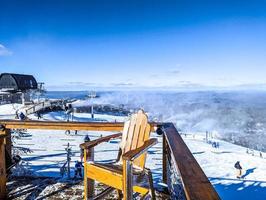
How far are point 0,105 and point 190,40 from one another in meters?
19.1

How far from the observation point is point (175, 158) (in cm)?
158

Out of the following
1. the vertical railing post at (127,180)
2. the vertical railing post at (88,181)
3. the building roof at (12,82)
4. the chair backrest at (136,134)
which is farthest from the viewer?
the building roof at (12,82)

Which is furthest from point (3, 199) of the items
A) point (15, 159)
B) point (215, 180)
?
point (215, 180)

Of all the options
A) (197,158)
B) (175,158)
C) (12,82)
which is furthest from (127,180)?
(12,82)

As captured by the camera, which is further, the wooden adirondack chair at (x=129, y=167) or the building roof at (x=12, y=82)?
the building roof at (x=12, y=82)

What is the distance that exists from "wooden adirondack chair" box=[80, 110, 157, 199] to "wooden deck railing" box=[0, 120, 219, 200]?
24 centimetres

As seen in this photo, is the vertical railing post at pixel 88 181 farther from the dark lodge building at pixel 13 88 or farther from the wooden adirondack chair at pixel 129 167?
the dark lodge building at pixel 13 88

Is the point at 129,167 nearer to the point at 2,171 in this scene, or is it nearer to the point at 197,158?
the point at 2,171

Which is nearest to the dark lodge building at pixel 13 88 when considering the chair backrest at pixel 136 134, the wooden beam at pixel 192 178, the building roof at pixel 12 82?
the building roof at pixel 12 82

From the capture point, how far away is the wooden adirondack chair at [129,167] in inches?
75.7

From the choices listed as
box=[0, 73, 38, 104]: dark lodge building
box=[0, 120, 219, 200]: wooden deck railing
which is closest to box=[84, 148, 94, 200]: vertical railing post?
box=[0, 120, 219, 200]: wooden deck railing

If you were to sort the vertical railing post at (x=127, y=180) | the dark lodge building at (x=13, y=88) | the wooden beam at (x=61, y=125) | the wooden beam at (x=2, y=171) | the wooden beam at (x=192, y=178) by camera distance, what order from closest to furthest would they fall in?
the wooden beam at (x=192, y=178) → the vertical railing post at (x=127, y=180) → the wooden beam at (x=2, y=171) → the wooden beam at (x=61, y=125) → the dark lodge building at (x=13, y=88)

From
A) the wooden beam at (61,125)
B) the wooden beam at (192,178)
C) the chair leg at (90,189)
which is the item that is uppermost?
the wooden beam at (192,178)

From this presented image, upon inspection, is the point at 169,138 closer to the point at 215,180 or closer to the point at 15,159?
the point at 15,159
